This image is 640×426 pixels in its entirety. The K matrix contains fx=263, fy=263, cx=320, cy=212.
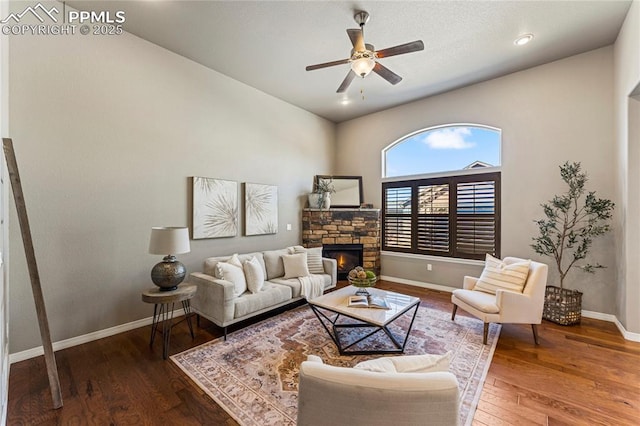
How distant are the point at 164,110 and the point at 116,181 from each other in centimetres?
111

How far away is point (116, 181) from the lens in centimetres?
304

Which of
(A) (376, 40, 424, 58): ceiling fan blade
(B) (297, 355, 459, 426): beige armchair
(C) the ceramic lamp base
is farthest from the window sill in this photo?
(B) (297, 355, 459, 426): beige armchair

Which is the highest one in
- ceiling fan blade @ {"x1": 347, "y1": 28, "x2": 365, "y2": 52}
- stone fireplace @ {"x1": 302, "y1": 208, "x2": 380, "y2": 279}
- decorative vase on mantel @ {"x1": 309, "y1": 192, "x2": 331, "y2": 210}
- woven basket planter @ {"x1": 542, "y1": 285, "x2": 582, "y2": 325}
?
ceiling fan blade @ {"x1": 347, "y1": 28, "x2": 365, "y2": 52}

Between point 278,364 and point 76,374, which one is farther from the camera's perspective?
point 278,364

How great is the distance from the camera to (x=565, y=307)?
326 centimetres

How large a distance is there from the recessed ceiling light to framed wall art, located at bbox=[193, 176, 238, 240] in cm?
426

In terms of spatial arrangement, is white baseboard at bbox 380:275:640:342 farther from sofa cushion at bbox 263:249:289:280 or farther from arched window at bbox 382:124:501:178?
sofa cushion at bbox 263:249:289:280

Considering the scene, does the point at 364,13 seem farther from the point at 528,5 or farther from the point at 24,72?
the point at 24,72

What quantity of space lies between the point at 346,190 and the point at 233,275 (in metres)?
3.34

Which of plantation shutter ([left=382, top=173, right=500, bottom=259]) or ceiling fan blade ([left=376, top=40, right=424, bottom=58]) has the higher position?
ceiling fan blade ([left=376, top=40, right=424, bottom=58])

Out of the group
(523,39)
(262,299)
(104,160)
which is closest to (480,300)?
(262,299)

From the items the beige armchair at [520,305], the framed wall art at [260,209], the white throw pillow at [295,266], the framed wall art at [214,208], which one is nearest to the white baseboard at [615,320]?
the beige armchair at [520,305]

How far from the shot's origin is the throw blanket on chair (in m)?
3.71

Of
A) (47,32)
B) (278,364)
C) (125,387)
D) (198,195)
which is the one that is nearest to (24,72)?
(47,32)
